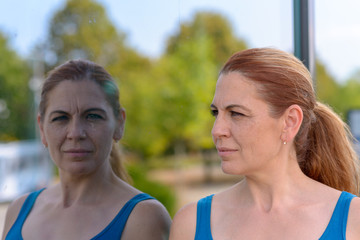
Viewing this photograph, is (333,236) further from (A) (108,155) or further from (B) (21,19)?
(B) (21,19)

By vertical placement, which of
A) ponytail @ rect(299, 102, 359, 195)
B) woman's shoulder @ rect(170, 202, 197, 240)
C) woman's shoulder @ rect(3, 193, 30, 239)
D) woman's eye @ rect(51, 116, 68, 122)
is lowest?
woman's shoulder @ rect(3, 193, 30, 239)

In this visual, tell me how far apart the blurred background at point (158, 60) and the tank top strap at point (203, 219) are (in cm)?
49

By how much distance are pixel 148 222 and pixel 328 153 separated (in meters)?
0.56

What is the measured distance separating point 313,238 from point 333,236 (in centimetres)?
5

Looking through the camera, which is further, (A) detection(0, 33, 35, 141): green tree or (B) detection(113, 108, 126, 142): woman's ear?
(A) detection(0, 33, 35, 141): green tree

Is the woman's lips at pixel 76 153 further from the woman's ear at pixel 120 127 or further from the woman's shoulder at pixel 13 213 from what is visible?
the woman's shoulder at pixel 13 213

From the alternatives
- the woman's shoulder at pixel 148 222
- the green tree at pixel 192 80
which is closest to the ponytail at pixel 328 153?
the woman's shoulder at pixel 148 222

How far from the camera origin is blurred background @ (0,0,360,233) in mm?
1844

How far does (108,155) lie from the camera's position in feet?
4.88

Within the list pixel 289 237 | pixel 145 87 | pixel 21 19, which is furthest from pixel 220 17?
pixel 289 237

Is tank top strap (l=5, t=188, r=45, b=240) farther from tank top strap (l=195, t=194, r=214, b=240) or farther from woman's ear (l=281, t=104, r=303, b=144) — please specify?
woman's ear (l=281, t=104, r=303, b=144)

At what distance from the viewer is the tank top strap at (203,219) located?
3.76 ft

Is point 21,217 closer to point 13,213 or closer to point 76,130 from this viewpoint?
point 13,213

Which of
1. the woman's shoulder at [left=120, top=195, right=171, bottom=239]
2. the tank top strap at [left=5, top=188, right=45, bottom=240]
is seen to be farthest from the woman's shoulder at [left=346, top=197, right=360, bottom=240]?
the tank top strap at [left=5, top=188, right=45, bottom=240]
